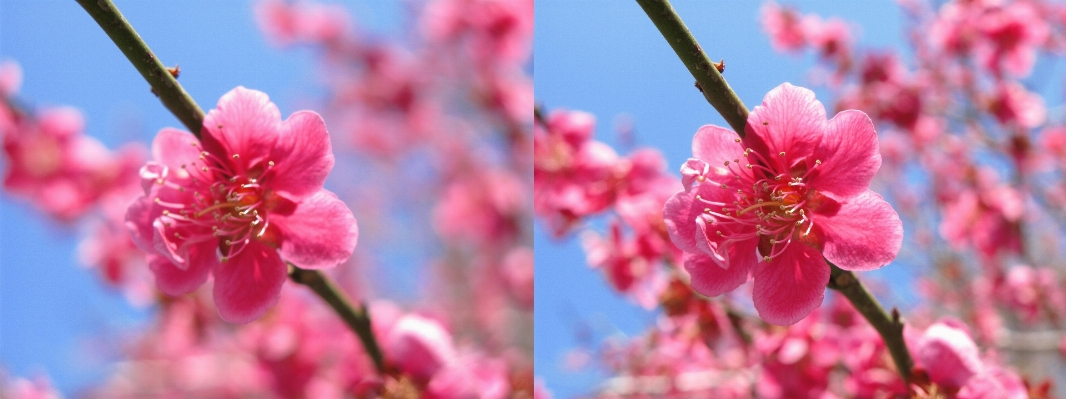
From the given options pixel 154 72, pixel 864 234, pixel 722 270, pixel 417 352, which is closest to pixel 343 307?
pixel 417 352

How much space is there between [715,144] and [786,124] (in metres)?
0.06

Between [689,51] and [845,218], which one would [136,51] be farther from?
[845,218]

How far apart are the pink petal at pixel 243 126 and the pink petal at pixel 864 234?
48 cm

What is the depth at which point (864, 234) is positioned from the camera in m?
0.53

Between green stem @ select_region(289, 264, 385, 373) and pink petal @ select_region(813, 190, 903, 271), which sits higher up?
green stem @ select_region(289, 264, 385, 373)

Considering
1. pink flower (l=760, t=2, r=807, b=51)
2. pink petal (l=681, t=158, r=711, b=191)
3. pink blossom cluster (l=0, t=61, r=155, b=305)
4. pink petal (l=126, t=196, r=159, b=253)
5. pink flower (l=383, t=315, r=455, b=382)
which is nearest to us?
pink petal (l=681, t=158, r=711, b=191)

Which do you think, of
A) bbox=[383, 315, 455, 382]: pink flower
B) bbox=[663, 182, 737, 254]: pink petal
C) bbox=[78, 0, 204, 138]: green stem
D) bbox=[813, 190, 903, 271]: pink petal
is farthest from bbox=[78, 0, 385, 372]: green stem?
bbox=[813, 190, 903, 271]: pink petal

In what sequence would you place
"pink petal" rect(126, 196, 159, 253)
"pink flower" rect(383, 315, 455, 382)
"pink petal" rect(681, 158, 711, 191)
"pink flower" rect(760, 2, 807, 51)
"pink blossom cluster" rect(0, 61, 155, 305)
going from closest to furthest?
"pink petal" rect(681, 158, 711, 191) < "pink petal" rect(126, 196, 159, 253) < "pink flower" rect(383, 315, 455, 382) < "pink flower" rect(760, 2, 807, 51) < "pink blossom cluster" rect(0, 61, 155, 305)

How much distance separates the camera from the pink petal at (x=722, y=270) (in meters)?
0.55

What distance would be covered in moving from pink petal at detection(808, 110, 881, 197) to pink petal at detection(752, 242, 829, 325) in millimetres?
57

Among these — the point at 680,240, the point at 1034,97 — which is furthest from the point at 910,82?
the point at 680,240

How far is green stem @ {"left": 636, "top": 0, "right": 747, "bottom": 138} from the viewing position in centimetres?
51

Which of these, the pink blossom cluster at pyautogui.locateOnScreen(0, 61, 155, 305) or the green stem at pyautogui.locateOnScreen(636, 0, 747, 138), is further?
the pink blossom cluster at pyautogui.locateOnScreen(0, 61, 155, 305)

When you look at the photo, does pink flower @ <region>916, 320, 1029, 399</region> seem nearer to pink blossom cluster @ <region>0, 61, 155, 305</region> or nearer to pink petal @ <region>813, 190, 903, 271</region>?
pink petal @ <region>813, 190, 903, 271</region>
